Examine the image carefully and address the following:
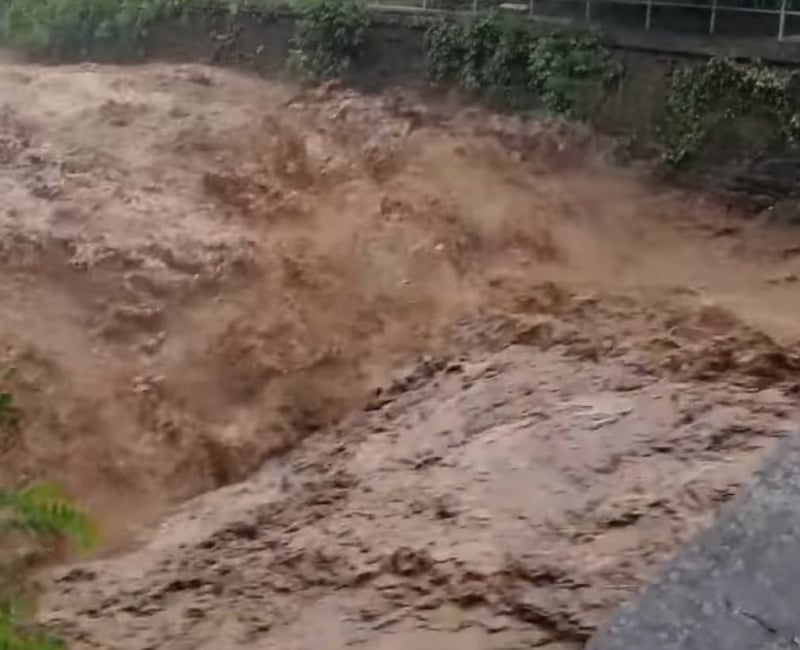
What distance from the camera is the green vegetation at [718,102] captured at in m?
12.3

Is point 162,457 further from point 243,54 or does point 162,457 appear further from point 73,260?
point 243,54

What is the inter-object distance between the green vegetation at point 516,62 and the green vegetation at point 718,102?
0.80m

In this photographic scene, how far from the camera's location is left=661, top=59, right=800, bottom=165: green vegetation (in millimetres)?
12289

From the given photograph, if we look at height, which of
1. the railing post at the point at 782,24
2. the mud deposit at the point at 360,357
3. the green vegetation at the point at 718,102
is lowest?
the mud deposit at the point at 360,357

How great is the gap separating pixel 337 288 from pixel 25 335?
264 cm

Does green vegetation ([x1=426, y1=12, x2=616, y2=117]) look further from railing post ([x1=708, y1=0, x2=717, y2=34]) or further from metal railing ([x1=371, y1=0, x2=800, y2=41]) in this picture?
railing post ([x1=708, y1=0, x2=717, y2=34])

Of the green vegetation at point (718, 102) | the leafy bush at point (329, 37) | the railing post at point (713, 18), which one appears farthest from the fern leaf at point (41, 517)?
the leafy bush at point (329, 37)

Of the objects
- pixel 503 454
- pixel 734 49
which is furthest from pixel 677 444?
pixel 734 49

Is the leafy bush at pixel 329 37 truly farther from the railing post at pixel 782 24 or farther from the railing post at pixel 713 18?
the railing post at pixel 782 24

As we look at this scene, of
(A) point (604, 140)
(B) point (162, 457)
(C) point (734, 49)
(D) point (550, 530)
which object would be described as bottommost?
(B) point (162, 457)

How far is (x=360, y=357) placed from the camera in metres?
11.0

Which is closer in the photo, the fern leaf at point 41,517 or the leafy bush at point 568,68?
the fern leaf at point 41,517

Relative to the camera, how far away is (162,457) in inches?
388

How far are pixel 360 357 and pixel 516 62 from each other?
440 centimetres
